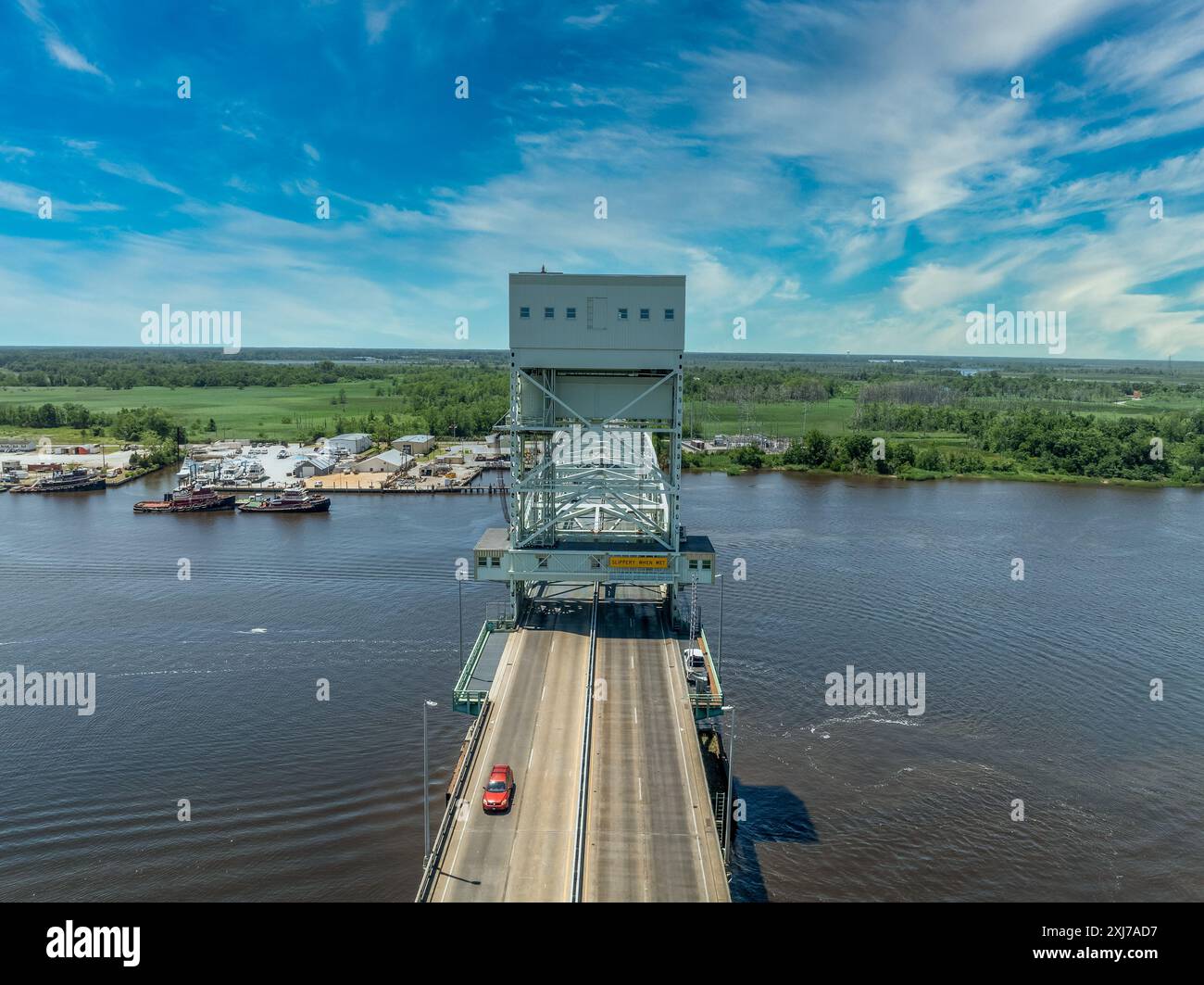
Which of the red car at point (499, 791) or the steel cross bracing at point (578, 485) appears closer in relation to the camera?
the red car at point (499, 791)

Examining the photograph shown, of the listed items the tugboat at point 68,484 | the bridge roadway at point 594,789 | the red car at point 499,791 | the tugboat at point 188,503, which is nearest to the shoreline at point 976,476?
the tugboat at point 188,503

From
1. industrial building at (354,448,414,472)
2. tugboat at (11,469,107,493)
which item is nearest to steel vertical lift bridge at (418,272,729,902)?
industrial building at (354,448,414,472)

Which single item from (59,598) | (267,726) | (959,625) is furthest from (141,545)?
(959,625)

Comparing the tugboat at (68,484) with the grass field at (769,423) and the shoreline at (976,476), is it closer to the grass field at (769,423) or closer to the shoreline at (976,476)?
the shoreline at (976,476)

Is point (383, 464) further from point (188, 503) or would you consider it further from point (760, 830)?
point (760, 830)

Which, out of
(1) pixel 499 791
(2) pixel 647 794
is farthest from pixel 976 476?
(1) pixel 499 791

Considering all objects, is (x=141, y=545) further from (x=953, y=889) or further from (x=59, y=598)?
(x=953, y=889)
